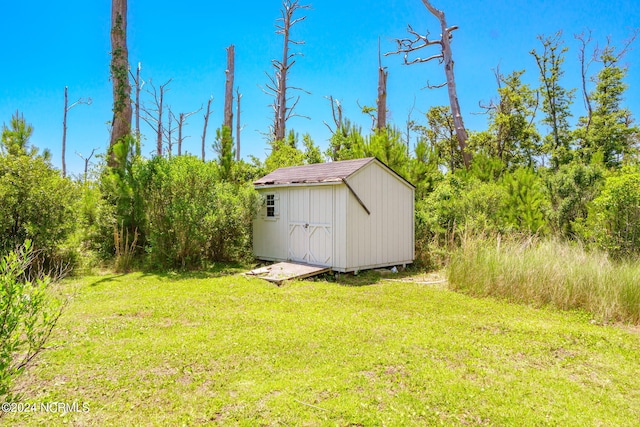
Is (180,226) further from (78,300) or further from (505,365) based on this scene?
(505,365)

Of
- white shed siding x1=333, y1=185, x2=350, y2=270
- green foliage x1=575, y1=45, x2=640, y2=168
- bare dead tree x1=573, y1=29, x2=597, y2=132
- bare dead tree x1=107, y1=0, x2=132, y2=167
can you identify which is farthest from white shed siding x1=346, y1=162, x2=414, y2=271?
bare dead tree x1=573, y1=29, x2=597, y2=132

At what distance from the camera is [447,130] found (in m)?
21.0

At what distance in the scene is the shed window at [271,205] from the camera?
33.3 feet

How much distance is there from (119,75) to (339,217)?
8341mm

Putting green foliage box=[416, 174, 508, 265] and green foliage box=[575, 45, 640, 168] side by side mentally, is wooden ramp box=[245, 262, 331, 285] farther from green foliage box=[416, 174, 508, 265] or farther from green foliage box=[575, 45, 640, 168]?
green foliage box=[575, 45, 640, 168]

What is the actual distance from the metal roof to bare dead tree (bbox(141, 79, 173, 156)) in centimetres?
1777

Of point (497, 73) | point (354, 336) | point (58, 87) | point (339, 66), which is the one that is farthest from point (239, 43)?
point (354, 336)

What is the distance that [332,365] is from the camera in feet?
12.3

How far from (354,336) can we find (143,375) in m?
2.28

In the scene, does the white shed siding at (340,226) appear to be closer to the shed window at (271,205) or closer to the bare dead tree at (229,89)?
the shed window at (271,205)

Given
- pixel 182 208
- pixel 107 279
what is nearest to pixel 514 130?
pixel 182 208

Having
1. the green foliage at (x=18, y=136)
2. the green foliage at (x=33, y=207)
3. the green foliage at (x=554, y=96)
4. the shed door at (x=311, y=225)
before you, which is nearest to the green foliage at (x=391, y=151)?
the shed door at (x=311, y=225)

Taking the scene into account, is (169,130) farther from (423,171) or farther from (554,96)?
(554,96)

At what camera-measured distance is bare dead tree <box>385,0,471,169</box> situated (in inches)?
591
